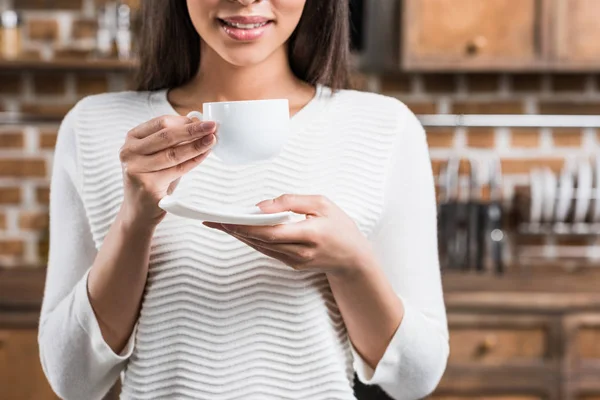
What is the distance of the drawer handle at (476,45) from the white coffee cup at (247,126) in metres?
1.63

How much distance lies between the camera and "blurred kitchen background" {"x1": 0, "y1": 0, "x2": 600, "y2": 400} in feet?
7.17

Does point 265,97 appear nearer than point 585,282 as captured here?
Yes

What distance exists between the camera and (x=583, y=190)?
100.0 inches

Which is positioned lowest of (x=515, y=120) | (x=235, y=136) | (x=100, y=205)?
(x=515, y=120)

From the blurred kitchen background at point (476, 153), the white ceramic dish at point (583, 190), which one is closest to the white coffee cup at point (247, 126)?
the blurred kitchen background at point (476, 153)

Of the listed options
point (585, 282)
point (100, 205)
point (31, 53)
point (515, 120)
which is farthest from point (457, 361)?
point (31, 53)

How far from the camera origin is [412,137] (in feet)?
3.64

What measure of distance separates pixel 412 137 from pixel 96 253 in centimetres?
43

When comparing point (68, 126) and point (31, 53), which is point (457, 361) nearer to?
point (68, 126)

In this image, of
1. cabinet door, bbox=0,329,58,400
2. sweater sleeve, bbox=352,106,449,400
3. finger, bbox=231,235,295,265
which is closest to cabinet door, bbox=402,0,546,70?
cabinet door, bbox=0,329,58,400

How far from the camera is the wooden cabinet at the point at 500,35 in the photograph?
2.43m

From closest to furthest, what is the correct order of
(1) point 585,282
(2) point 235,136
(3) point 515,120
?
(2) point 235,136, (1) point 585,282, (3) point 515,120

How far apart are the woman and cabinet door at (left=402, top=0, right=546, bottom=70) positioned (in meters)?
1.37

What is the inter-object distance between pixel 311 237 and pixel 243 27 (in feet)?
0.84
